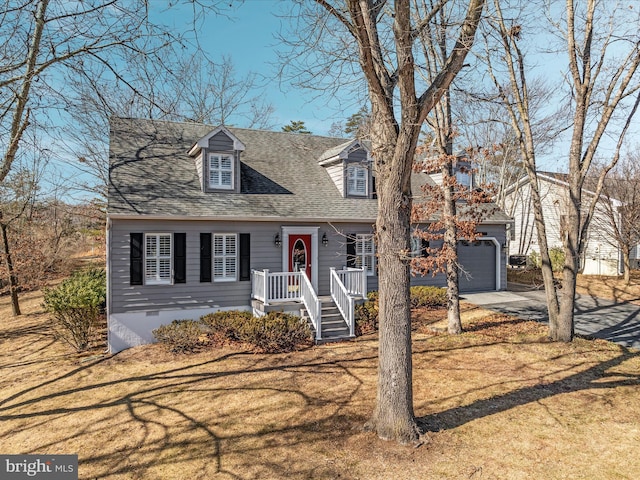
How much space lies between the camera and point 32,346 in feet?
37.6

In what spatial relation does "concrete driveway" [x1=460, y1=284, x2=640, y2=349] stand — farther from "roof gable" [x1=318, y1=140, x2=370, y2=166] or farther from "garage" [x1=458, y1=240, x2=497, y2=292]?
"roof gable" [x1=318, y1=140, x2=370, y2=166]

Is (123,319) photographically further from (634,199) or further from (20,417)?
Answer: (634,199)

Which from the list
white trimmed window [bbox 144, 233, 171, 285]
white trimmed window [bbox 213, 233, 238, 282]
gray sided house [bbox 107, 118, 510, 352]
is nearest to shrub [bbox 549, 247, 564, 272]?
gray sided house [bbox 107, 118, 510, 352]

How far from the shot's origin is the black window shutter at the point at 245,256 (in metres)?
12.0

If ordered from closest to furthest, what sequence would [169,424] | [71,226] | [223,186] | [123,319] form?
[169,424]
[123,319]
[223,186]
[71,226]

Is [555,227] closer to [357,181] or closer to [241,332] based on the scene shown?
[357,181]

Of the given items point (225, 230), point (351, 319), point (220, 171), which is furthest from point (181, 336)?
point (220, 171)

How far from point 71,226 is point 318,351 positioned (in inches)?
794

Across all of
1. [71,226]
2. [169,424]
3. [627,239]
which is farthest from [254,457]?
[71,226]

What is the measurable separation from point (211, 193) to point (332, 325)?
218 inches

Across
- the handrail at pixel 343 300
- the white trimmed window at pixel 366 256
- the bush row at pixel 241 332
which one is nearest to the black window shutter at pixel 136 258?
the bush row at pixel 241 332

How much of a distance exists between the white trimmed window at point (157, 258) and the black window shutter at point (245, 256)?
209 centimetres

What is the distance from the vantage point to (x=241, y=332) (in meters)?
10.2

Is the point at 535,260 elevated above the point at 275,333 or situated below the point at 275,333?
above
